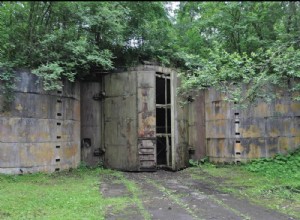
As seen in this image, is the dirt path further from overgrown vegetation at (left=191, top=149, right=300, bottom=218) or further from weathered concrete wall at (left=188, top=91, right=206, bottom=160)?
weathered concrete wall at (left=188, top=91, right=206, bottom=160)

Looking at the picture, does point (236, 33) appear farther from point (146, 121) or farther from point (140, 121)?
point (140, 121)

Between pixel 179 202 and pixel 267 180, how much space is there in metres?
3.48

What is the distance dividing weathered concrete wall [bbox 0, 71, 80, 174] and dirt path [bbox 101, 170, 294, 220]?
1922mm

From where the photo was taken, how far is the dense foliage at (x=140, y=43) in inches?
322

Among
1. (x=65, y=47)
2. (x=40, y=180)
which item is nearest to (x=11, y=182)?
(x=40, y=180)

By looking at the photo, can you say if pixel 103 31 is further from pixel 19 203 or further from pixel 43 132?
pixel 19 203

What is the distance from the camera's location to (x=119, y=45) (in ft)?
39.9

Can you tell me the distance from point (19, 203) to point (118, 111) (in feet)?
18.6

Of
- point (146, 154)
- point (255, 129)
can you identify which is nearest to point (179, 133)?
point (146, 154)

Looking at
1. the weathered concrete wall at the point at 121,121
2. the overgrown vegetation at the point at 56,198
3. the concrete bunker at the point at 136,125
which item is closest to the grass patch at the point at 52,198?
the overgrown vegetation at the point at 56,198

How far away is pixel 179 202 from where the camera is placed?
6727 mm

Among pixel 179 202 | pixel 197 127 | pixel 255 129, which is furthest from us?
pixel 197 127

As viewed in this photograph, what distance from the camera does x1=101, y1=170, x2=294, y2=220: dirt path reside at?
571 cm

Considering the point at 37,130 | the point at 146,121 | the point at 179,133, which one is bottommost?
the point at 179,133
